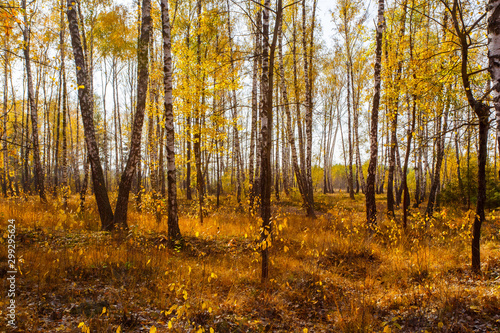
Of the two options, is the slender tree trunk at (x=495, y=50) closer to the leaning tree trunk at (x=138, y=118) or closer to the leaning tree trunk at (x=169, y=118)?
the leaning tree trunk at (x=169, y=118)

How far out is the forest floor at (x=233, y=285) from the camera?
3.43 m

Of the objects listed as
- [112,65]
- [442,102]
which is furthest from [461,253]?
[112,65]

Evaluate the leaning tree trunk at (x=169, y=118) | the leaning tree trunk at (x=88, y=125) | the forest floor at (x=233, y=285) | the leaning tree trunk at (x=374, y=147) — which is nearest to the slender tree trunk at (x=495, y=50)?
the forest floor at (x=233, y=285)

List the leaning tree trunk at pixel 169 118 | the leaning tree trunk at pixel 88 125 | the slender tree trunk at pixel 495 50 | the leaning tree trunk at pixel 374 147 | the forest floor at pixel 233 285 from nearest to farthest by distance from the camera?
the slender tree trunk at pixel 495 50, the forest floor at pixel 233 285, the leaning tree trunk at pixel 169 118, the leaning tree trunk at pixel 88 125, the leaning tree trunk at pixel 374 147

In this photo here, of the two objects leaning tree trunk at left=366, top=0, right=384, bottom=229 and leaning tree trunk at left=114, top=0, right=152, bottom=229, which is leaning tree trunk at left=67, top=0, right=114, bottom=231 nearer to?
leaning tree trunk at left=114, top=0, right=152, bottom=229

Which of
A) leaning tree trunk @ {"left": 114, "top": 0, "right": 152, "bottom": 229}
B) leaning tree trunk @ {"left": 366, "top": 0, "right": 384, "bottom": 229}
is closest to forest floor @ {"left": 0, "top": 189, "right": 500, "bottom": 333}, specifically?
leaning tree trunk @ {"left": 114, "top": 0, "right": 152, "bottom": 229}

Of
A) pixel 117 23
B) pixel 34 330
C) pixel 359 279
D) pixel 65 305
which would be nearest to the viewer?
pixel 34 330

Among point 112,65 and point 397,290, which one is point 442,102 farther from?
point 112,65

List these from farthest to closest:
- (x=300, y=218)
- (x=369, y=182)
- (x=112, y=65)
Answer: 1. (x=112, y=65)
2. (x=300, y=218)
3. (x=369, y=182)

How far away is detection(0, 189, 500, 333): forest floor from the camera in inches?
135

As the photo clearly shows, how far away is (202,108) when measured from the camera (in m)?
9.41

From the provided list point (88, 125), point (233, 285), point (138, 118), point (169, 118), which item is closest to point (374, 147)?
point (233, 285)

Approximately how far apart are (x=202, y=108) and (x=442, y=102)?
8.94 m

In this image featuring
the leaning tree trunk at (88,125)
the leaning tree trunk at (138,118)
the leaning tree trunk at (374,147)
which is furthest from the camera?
the leaning tree trunk at (374,147)
